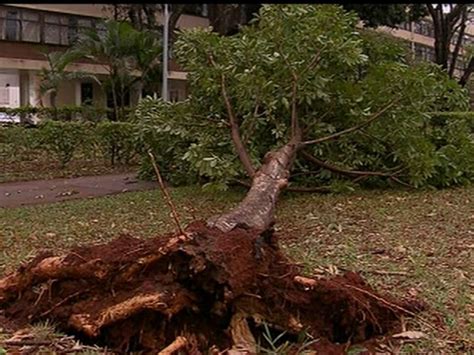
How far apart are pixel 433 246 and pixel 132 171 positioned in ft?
24.8

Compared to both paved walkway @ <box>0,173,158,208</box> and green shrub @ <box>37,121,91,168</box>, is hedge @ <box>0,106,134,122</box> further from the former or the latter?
paved walkway @ <box>0,173,158,208</box>

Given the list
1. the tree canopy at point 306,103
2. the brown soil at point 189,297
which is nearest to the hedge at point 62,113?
the tree canopy at point 306,103

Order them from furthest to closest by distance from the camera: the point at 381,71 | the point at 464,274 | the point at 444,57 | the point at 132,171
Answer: the point at 444,57
the point at 132,171
the point at 381,71
the point at 464,274

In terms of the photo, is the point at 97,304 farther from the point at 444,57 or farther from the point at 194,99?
the point at 444,57

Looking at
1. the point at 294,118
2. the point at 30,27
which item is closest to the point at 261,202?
the point at 294,118

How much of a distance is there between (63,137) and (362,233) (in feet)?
23.2

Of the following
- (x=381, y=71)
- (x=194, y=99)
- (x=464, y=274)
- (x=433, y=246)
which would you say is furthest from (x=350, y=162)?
(x=464, y=274)

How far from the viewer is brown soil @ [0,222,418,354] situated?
2855 millimetres

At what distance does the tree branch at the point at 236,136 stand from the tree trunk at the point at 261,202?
450 millimetres

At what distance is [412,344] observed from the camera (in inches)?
118

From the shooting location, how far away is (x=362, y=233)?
5.61 metres

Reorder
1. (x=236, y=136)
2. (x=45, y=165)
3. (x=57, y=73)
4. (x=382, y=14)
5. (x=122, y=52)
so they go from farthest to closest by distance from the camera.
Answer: (x=57, y=73), (x=382, y=14), (x=122, y=52), (x=45, y=165), (x=236, y=136)

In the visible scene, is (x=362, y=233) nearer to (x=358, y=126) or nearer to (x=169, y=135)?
(x=358, y=126)

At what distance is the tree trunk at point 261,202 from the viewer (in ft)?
11.8
